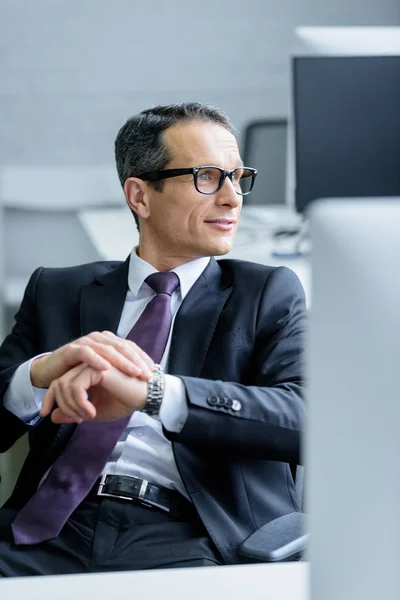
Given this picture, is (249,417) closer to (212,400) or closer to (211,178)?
(212,400)

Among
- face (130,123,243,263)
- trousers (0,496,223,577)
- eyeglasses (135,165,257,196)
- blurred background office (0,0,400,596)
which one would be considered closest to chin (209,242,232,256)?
face (130,123,243,263)

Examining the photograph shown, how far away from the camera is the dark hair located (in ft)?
6.51

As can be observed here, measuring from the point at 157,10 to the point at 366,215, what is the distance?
4647 mm

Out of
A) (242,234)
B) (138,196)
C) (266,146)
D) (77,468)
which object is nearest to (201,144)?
(138,196)

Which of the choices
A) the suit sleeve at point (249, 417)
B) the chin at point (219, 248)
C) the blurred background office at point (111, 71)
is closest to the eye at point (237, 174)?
the chin at point (219, 248)

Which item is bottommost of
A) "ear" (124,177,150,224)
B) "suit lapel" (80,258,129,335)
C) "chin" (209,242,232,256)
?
"suit lapel" (80,258,129,335)

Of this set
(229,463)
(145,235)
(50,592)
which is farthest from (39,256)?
(50,592)

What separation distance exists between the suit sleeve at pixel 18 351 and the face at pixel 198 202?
29cm

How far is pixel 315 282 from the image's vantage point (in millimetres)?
749

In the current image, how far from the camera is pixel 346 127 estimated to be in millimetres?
2941

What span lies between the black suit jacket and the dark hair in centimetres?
23

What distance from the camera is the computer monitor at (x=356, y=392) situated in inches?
28.8

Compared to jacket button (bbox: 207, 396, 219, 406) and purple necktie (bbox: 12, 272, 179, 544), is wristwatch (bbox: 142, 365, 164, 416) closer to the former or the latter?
jacket button (bbox: 207, 396, 219, 406)

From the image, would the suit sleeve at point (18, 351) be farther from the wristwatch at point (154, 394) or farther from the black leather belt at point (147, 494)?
the wristwatch at point (154, 394)
